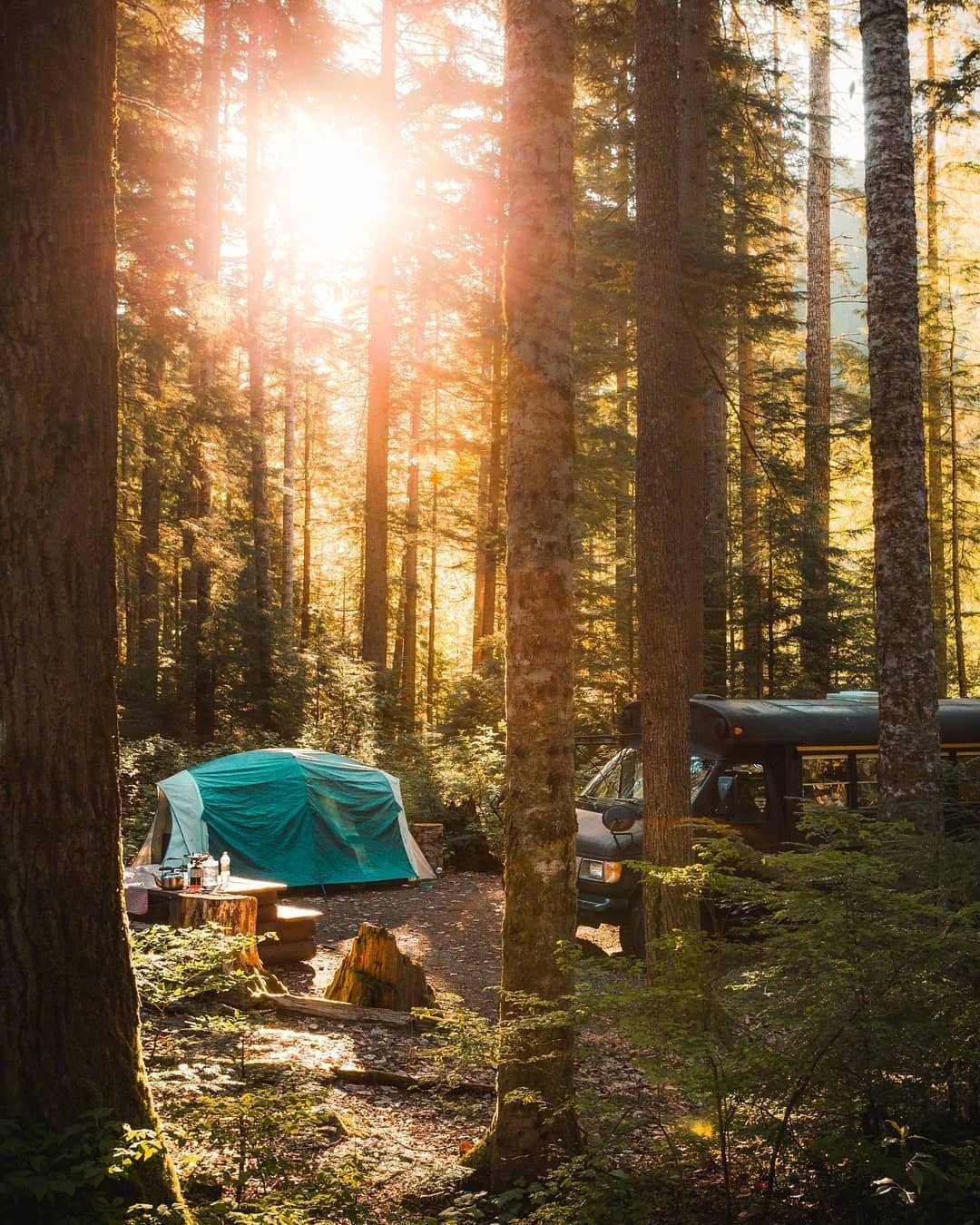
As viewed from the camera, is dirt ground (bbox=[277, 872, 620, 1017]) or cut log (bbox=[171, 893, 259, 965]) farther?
dirt ground (bbox=[277, 872, 620, 1017])

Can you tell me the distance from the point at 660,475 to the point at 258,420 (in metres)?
13.2

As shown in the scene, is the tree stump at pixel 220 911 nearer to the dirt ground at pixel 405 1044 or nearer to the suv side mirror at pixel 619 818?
the dirt ground at pixel 405 1044

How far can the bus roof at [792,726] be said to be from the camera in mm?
9477

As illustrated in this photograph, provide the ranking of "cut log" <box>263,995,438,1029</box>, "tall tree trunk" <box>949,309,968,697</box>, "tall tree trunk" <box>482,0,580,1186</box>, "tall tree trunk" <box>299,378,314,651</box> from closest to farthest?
"tall tree trunk" <box>482,0,580,1186</box>
"cut log" <box>263,995,438,1029</box>
"tall tree trunk" <box>949,309,968,697</box>
"tall tree trunk" <box>299,378,314,651</box>

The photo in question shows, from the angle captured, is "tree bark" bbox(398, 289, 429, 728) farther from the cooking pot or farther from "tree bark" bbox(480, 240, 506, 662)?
the cooking pot

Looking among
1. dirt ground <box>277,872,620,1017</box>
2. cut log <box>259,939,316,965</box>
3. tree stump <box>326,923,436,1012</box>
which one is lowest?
dirt ground <box>277,872,620,1017</box>

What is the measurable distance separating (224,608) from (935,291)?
1800 centimetres

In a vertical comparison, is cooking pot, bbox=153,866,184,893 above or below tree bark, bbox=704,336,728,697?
below

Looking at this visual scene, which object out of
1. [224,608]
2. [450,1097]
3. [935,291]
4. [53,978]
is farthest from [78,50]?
[935,291]

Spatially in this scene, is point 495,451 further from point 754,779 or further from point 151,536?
point 754,779

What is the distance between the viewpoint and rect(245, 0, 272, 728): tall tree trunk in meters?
18.6

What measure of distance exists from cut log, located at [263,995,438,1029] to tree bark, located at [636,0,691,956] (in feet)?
6.91

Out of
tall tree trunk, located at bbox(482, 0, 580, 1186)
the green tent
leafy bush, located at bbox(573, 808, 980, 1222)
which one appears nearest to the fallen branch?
tall tree trunk, located at bbox(482, 0, 580, 1186)

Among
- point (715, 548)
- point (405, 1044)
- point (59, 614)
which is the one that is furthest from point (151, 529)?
point (59, 614)
